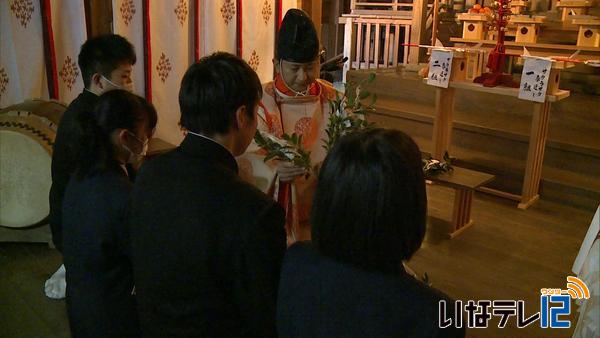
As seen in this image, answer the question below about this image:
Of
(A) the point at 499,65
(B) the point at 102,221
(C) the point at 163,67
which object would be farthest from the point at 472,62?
(B) the point at 102,221

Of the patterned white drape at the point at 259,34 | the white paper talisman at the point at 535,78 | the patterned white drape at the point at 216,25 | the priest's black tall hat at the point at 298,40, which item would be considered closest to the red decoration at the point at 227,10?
the patterned white drape at the point at 216,25

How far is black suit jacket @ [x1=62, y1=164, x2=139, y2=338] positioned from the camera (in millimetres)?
1878

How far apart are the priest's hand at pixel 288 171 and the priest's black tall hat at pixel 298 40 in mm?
713

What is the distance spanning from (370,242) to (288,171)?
110 centimetres

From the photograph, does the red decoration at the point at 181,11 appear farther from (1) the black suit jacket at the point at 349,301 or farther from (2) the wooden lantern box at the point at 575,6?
(2) the wooden lantern box at the point at 575,6

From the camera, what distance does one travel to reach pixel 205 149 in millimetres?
1497

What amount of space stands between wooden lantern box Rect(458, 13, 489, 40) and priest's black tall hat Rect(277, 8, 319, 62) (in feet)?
14.8

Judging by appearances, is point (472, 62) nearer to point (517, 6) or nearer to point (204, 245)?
point (517, 6)

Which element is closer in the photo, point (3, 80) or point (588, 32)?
point (3, 80)

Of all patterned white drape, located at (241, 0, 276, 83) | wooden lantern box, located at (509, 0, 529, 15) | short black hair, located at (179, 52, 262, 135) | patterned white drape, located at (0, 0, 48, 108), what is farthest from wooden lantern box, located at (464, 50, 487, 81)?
short black hair, located at (179, 52, 262, 135)

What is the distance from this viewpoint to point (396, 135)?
118 centimetres

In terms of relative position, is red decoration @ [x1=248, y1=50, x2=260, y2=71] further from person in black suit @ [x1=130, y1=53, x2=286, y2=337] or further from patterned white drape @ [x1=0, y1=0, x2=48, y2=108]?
person in black suit @ [x1=130, y1=53, x2=286, y2=337]

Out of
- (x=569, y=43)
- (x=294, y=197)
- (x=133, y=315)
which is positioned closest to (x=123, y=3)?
(x=294, y=197)

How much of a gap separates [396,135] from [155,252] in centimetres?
74
